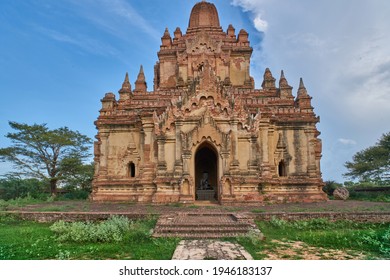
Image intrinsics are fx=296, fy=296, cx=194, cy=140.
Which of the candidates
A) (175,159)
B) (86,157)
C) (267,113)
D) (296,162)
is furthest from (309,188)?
(86,157)

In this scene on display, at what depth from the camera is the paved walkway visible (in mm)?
8045

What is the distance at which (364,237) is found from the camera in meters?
9.93

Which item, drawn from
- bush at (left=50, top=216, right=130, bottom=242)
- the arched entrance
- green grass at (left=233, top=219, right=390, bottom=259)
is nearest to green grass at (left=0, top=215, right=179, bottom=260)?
bush at (left=50, top=216, right=130, bottom=242)

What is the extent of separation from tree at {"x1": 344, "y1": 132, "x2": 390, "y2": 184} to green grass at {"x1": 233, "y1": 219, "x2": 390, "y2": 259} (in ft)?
79.0

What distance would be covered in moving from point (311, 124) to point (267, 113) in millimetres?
3676

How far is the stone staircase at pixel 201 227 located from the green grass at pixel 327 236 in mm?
866

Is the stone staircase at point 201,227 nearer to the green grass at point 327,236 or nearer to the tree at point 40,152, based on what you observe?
the green grass at point 327,236

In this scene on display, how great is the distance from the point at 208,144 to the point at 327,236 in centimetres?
1164

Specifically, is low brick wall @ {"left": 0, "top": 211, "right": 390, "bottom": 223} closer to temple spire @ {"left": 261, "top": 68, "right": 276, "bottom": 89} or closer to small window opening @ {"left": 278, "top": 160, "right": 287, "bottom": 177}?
small window opening @ {"left": 278, "top": 160, "right": 287, "bottom": 177}

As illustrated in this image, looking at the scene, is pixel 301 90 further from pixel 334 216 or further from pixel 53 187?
pixel 53 187

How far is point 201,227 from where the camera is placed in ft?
37.0

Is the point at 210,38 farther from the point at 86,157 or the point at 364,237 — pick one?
the point at 364,237

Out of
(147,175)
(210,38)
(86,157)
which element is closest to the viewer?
(147,175)
